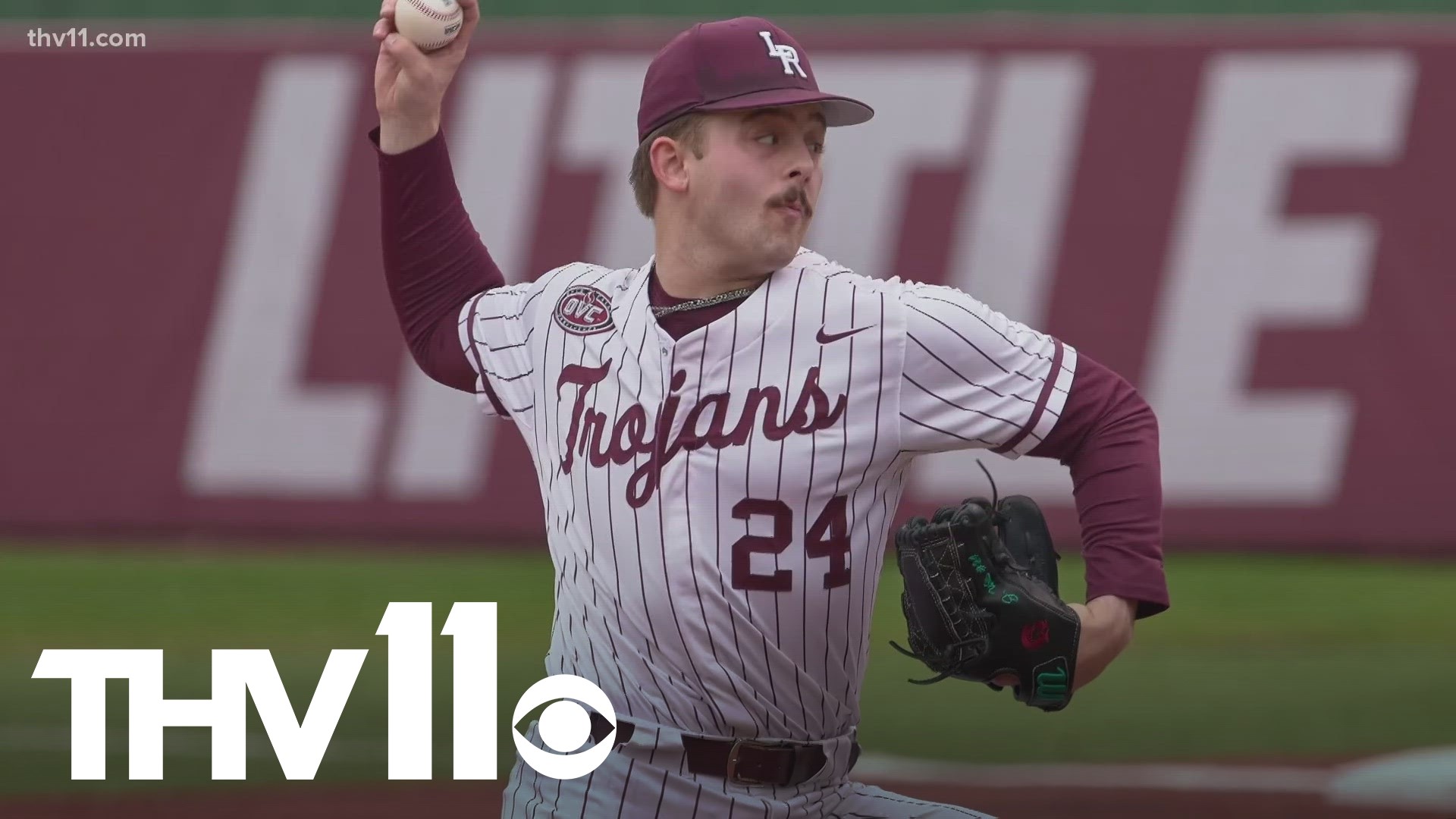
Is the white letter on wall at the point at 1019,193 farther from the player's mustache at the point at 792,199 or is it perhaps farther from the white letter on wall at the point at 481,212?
the player's mustache at the point at 792,199

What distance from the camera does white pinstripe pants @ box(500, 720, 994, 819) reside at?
302 cm

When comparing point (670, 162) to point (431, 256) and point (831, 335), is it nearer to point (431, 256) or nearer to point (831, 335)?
point (831, 335)

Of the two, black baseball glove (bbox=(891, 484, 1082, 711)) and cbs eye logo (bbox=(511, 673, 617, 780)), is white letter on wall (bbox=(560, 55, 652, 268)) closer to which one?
cbs eye logo (bbox=(511, 673, 617, 780))

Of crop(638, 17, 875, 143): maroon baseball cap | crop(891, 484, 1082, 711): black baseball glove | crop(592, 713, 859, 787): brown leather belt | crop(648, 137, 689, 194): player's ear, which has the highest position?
crop(638, 17, 875, 143): maroon baseball cap

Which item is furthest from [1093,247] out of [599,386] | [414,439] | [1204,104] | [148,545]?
[599,386]

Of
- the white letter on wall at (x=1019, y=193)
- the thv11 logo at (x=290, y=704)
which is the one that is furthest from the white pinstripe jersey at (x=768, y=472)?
the white letter on wall at (x=1019, y=193)

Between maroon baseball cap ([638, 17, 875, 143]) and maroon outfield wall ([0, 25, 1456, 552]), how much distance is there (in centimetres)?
788

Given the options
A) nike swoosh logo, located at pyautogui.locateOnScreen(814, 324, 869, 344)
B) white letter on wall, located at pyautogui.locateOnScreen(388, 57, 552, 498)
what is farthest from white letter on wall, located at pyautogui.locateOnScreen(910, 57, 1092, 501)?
nike swoosh logo, located at pyautogui.locateOnScreen(814, 324, 869, 344)

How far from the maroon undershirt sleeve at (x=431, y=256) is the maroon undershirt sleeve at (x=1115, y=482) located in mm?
1019

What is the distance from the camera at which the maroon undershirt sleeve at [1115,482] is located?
115 inches

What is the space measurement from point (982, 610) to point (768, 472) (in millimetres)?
362

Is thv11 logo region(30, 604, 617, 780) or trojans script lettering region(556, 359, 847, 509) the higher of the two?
trojans script lettering region(556, 359, 847, 509)

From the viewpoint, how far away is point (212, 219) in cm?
1202

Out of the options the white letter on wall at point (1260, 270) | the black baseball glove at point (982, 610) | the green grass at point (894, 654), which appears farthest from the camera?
the white letter on wall at point (1260, 270)
